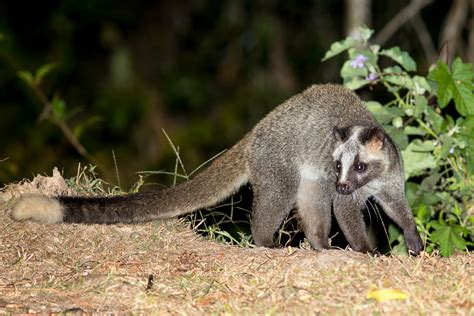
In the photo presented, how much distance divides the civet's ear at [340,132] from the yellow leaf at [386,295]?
2.16m

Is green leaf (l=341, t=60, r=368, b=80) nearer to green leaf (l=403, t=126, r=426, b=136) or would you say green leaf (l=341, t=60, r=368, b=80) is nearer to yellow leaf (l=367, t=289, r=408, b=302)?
green leaf (l=403, t=126, r=426, b=136)

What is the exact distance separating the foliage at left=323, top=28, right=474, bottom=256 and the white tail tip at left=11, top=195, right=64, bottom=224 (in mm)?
3088

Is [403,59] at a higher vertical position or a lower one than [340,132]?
A: higher

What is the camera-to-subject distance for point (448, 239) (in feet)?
23.2

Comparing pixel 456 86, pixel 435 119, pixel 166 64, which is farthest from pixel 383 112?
pixel 166 64

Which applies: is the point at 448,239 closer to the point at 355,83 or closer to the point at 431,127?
the point at 431,127

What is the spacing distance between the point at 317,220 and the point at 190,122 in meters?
11.5

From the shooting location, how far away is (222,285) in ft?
18.6

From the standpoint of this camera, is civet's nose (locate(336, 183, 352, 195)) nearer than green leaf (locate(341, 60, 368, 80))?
Yes

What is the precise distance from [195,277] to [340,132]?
1976 millimetres

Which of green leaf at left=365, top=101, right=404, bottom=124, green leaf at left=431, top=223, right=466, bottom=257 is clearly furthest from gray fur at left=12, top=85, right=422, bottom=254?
green leaf at left=365, top=101, right=404, bottom=124

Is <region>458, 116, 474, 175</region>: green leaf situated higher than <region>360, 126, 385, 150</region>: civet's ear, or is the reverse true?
<region>360, 126, 385, 150</region>: civet's ear

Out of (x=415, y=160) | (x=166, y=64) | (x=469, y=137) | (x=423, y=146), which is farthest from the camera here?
(x=166, y=64)

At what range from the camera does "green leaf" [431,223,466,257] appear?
6973mm
